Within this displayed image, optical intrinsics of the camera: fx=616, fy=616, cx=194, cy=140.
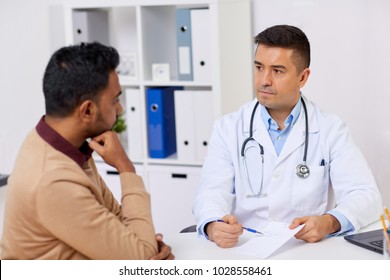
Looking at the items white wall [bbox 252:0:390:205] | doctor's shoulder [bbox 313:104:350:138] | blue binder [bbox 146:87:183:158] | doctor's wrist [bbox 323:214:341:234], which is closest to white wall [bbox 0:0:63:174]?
blue binder [bbox 146:87:183:158]

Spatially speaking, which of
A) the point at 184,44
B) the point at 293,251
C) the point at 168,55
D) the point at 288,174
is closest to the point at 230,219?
the point at 293,251

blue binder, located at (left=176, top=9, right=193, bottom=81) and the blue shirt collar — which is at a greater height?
blue binder, located at (left=176, top=9, right=193, bottom=81)

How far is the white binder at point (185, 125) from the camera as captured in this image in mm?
3277

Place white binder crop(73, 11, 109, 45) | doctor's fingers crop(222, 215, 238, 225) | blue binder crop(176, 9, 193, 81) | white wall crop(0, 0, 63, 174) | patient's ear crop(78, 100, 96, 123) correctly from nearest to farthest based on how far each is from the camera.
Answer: patient's ear crop(78, 100, 96, 123), doctor's fingers crop(222, 215, 238, 225), blue binder crop(176, 9, 193, 81), white binder crop(73, 11, 109, 45), white wall crop(0, 0, 63, 174)

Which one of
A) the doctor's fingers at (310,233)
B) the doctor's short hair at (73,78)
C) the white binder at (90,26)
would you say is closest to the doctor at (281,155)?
the doctor's fingers at (310,233)

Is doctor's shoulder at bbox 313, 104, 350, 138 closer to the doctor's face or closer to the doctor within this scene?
the doctor

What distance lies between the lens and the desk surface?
1635mm

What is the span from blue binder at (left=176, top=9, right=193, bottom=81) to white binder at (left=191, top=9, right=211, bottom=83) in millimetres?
23

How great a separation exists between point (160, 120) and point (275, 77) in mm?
1278

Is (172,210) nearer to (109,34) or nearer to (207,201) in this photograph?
(109,34)

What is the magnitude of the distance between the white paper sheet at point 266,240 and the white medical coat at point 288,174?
9.8 inches

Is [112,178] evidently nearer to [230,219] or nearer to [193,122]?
[193,122]

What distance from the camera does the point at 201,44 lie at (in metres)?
3.21
